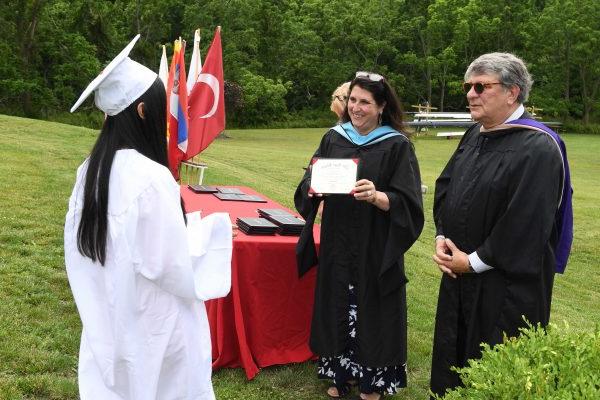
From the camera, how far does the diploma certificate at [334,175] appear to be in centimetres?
351

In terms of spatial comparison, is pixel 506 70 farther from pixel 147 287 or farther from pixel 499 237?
pixel 147 287

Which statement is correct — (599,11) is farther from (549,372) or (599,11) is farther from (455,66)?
(549,372)

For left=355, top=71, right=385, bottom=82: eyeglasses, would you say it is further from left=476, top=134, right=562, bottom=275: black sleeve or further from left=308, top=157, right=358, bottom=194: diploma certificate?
left=476, top=134, right=562, bottom=275: black sleeve

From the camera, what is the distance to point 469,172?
3217 millimetres

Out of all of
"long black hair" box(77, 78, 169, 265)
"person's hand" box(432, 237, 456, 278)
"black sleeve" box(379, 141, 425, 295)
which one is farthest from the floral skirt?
"long black hair" box(77, 78, 169, 265)

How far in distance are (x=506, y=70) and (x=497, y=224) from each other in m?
0.74

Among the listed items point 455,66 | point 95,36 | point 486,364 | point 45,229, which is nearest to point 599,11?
point 455,66

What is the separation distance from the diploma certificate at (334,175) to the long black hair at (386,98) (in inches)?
18.8

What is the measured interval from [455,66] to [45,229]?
46900 mm

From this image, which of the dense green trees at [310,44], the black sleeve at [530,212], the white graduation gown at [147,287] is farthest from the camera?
the dense green trees at [310,44]

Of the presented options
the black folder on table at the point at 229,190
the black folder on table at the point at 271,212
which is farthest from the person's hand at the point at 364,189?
the black folder on table at the point at 229,190

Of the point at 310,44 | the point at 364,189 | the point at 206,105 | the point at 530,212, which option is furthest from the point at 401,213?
the point at 310,44

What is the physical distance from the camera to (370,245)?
3799 millimetres

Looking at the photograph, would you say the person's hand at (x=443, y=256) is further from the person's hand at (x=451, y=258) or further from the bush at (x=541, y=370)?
the bush at (x=541, y=370)
